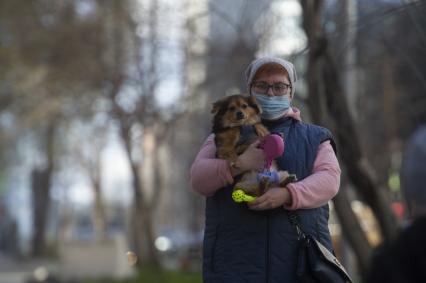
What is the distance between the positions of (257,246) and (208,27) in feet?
60.4

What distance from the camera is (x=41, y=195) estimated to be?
3666 cm

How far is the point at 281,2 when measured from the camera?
1817 cm

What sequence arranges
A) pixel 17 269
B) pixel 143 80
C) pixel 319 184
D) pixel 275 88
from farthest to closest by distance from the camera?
pixel 17 269, pixel 143 80, pixel 275 88, pixel 319 184

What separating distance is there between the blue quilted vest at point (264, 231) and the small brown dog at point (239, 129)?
12cm

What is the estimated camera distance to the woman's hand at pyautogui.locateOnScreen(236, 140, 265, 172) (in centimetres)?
404

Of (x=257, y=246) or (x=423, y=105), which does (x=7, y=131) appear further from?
(x=257, y=246)

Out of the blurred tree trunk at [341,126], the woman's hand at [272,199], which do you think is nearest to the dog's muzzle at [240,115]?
the woman's hand at [272,199]

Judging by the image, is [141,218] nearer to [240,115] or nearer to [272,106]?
[272,106]

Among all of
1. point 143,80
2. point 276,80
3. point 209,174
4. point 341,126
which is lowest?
point 209,174

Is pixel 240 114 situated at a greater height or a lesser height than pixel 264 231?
greater

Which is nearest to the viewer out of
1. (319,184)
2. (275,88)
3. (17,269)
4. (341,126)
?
(319,184)

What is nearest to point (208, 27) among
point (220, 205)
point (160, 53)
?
point (160, 53)

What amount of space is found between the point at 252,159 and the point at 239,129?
16 cm

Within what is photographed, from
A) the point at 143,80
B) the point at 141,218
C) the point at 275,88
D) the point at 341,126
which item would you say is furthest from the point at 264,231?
the point at 141,218
